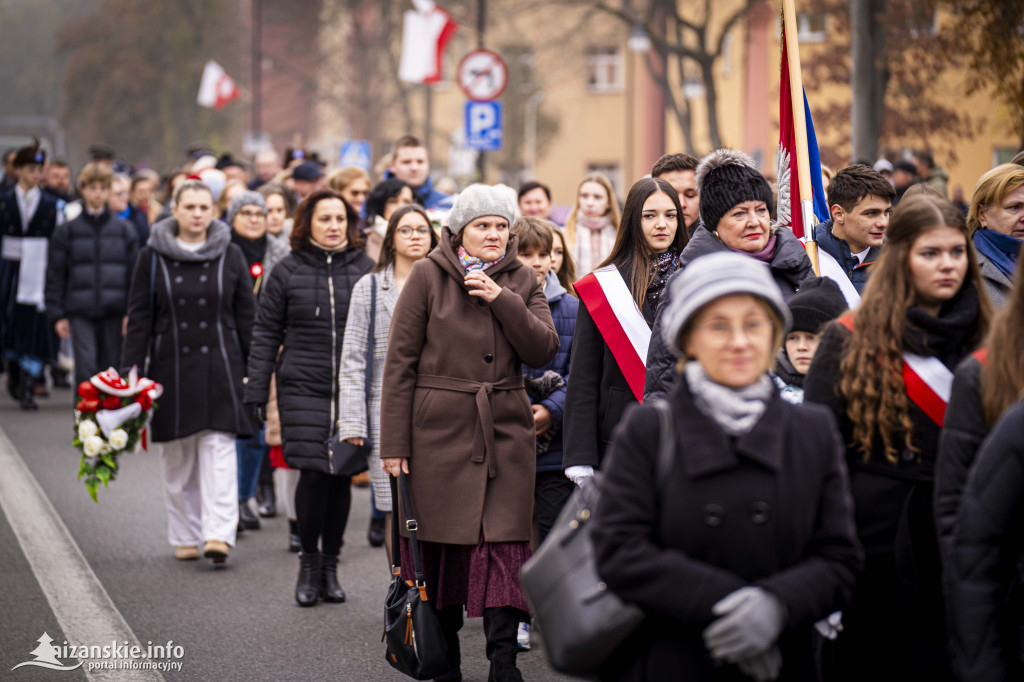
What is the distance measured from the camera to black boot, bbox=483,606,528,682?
18.2 feet

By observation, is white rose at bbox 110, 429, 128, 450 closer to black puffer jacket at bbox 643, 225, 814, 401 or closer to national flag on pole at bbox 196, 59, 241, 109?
black puffer jacket at bbox 643, 225, 814, 401

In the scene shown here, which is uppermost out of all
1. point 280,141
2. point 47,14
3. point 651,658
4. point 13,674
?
point 47,14

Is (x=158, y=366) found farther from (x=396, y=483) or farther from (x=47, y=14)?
(x=47, y=14)

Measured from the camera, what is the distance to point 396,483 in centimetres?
596

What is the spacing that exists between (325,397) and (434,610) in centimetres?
200

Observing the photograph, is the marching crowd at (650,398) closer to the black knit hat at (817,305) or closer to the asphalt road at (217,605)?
the black knit hat at (817,305)

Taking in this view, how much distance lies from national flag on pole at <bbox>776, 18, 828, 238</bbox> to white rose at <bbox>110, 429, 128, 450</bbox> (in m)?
4.20

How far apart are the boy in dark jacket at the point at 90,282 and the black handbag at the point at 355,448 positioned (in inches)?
249

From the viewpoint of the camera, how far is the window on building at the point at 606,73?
5550cm

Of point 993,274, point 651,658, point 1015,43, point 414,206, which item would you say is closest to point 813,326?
point 993,274

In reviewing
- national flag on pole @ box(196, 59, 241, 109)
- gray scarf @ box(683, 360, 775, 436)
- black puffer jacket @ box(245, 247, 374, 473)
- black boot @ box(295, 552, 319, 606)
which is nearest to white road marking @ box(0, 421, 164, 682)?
black boot @ box(295, 552, 319, 606)

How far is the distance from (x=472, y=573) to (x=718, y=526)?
8.88 ft

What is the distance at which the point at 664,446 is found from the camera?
322 cm

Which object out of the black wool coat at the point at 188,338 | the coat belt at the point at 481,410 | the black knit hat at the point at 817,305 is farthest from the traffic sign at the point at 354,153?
the black knit hat at the point at 817,305
